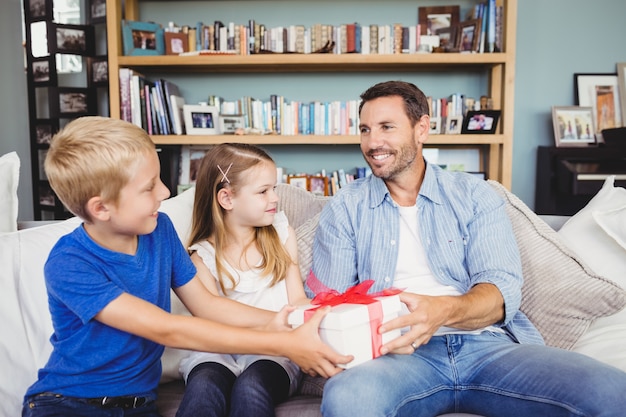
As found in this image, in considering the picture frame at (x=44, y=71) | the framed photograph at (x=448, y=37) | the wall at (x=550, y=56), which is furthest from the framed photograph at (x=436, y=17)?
the picture frame at (x=44, y=71)

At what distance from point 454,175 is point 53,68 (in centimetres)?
317

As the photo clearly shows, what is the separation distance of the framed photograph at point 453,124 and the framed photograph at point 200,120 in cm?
153

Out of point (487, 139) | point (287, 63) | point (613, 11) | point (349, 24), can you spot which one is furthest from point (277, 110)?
point (613, 11)

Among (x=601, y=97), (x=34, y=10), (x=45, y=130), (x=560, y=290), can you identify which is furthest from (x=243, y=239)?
(x=601, y=97)

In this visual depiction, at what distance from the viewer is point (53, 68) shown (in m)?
3.87

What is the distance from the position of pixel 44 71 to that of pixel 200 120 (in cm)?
118

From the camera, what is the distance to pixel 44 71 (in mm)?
3910

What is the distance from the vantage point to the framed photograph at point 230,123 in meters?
3.80

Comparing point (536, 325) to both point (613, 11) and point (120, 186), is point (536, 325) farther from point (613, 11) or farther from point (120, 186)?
point (613, 11)

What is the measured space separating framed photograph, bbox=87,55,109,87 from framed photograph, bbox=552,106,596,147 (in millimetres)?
3050

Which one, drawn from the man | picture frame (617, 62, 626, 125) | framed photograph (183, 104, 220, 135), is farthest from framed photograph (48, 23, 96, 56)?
picture frame (617, 62, 626, 125)

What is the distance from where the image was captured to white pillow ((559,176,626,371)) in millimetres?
1456

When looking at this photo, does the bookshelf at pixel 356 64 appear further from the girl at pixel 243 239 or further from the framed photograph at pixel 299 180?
the girl at pixel 243 239

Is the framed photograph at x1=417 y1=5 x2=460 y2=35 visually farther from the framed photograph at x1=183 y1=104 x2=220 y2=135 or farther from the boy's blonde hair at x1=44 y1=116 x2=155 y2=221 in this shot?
the boy's blonde hair at x1=44 y1=116 x2=155 y2=221
